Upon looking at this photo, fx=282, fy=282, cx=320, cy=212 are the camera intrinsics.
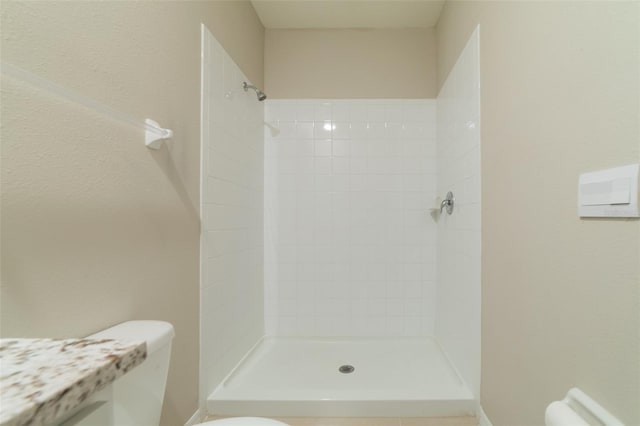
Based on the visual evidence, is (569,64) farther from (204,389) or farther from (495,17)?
(204,389)

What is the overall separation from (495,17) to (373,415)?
183 cm

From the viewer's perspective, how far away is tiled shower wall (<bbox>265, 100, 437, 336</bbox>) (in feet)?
6.83

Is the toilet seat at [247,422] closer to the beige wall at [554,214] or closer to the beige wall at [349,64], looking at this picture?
the beige wall at [554,214]

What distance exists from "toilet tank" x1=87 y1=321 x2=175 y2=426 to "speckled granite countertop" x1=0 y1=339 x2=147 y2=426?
162 mm

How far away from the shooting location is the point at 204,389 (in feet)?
4.27

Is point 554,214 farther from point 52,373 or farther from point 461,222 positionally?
point 52,373

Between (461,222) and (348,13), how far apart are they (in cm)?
159

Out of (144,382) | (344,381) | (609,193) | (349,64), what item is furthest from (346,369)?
(349,64)

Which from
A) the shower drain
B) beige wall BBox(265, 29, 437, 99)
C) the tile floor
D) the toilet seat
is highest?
beige wall BBox(265, 29, 437, 99)

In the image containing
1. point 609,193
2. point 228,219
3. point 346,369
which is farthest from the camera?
point 346,369

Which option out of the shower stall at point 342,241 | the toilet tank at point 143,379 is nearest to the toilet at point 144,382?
the toilet tank at point 143,379

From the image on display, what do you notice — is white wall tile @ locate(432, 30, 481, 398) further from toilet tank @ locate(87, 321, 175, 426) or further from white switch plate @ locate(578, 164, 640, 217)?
toilet tank @ locate(87, 321, 175, 426)

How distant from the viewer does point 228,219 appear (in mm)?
1544

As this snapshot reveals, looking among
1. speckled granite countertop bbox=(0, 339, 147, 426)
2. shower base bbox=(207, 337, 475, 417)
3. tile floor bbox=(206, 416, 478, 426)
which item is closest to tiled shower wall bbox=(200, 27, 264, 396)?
shower base bbox=(207, 337, 475, 417)
